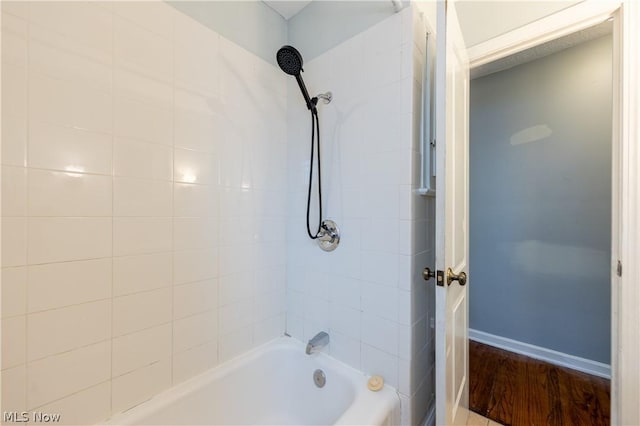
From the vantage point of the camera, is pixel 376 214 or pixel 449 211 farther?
pixel 376 214

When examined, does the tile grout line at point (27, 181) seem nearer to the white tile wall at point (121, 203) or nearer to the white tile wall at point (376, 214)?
the white tile wall at point (121, 203)

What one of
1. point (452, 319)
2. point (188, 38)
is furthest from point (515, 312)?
point (188, 38)

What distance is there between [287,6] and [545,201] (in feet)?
7.89

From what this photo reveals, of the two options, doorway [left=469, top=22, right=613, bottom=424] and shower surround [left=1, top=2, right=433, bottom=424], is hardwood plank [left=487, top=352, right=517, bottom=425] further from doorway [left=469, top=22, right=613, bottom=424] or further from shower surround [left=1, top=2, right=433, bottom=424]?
shower surround [left=1, top=2, right=433, bottom=424]

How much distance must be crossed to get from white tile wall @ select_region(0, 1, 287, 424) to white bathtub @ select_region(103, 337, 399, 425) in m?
0.07

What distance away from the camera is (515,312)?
230cm

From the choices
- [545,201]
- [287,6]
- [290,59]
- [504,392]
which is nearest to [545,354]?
[504,392]

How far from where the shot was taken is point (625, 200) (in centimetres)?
109

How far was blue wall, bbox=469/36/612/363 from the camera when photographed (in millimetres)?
1945

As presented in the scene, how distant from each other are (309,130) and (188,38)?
722mm

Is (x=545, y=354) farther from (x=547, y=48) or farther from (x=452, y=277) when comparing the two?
(x=547, y=48)

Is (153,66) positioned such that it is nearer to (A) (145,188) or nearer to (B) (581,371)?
(A) (145,188)

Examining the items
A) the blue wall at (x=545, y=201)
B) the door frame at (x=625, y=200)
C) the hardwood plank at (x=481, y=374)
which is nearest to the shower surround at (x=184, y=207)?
the hardwood plank at (x=481, y=374)

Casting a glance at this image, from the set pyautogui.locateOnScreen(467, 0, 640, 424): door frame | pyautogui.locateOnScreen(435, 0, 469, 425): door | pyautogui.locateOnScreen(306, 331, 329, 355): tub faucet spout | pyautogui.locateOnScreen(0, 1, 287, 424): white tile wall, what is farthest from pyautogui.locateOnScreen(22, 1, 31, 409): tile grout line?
pyautogui.locateOnScreen(467, 0, 640, 424): door frame
